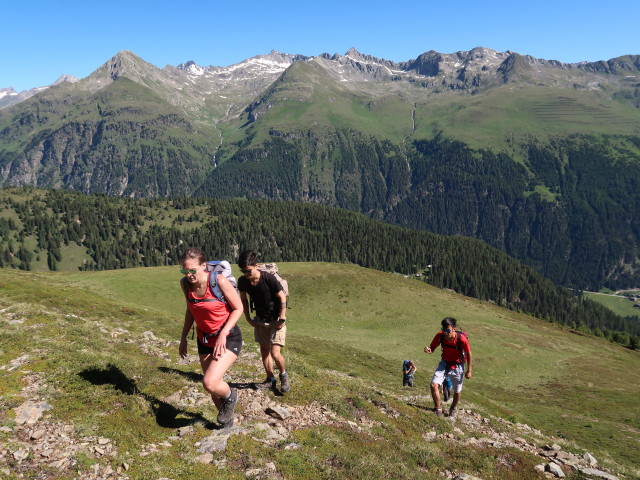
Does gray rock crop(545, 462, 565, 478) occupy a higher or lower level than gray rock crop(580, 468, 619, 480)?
higher

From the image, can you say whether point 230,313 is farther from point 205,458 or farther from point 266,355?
point 266,355

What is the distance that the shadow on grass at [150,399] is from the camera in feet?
39.9

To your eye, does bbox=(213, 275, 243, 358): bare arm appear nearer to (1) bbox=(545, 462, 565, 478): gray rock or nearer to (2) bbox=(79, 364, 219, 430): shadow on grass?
(2) bbox=(79, 364, 219, 430): shadow on grass

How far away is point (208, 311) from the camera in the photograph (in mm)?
10922

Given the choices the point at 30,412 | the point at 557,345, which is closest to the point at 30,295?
the point at 30,412

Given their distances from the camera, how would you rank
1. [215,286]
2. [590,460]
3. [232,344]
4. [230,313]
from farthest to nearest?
1. [590,460]
2. [232,344]
3. [230,313]
4. [215,286]

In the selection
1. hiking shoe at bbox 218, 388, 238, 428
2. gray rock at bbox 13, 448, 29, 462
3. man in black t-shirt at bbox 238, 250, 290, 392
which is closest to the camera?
gray rock at bbox 13, 448, 29, 462

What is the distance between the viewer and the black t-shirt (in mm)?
13359

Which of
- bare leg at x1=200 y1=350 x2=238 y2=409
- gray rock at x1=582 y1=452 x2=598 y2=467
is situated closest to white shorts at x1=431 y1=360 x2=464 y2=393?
gray rock at x1=582 y1=452 x2=598 y2=467

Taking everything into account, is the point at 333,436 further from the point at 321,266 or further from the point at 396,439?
the point at 321,266

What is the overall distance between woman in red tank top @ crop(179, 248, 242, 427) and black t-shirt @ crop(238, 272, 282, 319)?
200 cm

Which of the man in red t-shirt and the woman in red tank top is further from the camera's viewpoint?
the man in red t-shirt

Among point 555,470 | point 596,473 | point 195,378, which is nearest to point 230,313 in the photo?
point 195,378

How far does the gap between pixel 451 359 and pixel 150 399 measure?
1274 centimetres
